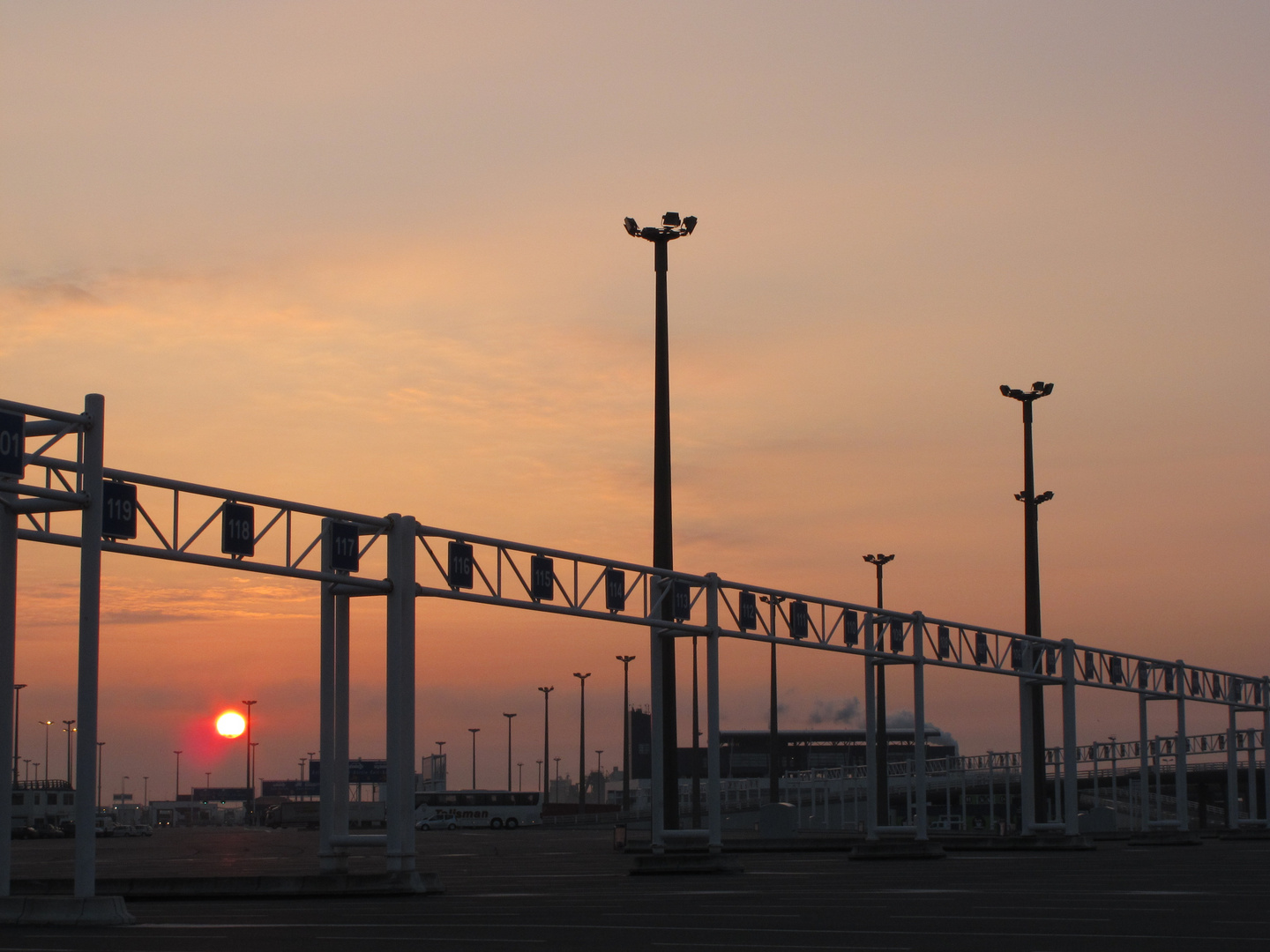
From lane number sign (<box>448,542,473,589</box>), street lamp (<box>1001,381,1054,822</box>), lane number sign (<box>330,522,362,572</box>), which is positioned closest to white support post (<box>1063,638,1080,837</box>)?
street lamp (<box>1001,381,1054,822</box>)

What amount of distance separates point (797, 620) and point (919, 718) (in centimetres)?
512

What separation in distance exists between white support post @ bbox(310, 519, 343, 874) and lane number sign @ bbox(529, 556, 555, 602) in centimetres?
463

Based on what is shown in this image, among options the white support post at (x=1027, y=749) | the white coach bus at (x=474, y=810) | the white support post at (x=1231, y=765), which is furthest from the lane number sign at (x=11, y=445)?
the white coach bus at (x=474, y=810)

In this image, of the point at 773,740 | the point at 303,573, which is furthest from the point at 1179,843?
the point at 303,573

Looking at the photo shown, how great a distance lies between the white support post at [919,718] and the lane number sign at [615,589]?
10827 mm

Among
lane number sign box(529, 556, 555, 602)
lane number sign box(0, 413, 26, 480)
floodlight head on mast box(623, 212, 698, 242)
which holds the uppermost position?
floodlight head on mast box(623, 212, 698, 242)

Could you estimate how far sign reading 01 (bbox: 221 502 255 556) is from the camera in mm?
24953

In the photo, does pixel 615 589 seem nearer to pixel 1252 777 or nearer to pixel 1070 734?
pixel 1070 734

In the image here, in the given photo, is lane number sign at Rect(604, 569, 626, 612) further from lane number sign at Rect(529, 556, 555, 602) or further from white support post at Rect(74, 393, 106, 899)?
white support post at Rect(74, 393, 106, 899)

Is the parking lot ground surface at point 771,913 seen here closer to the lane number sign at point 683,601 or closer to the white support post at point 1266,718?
the lane number sign at point 683,601

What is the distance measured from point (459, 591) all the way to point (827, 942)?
1509 centimetres

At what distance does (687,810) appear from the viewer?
12888 centimetres

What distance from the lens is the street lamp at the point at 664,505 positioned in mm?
34750

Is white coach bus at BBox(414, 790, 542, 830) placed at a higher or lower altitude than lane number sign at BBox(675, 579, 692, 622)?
lower
